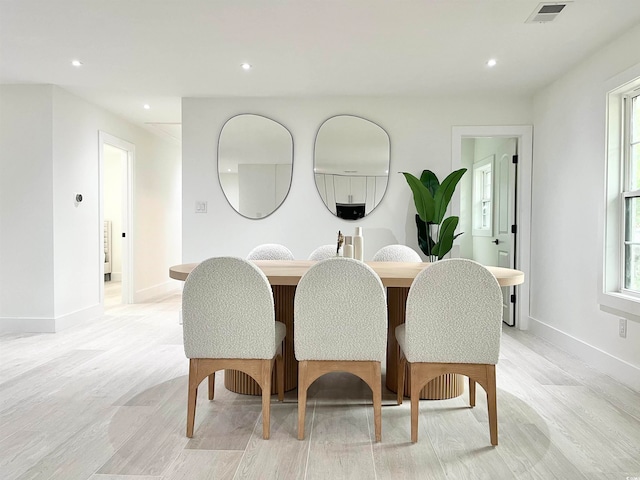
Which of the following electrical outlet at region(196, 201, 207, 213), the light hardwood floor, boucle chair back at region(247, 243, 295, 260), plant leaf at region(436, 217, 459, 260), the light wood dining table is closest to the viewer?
the light hardwood floor

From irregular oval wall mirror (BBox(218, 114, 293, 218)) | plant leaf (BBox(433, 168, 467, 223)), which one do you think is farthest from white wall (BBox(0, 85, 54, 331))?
plant leaf (BBox(433, 168, 467, 223))

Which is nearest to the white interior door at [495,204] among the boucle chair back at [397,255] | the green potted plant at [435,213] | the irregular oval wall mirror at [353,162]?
the green potted plant at [435,213]

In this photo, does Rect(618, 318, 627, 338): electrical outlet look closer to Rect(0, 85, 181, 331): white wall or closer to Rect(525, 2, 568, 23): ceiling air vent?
Rect(525, 2, 568, 23): ceiling air vent

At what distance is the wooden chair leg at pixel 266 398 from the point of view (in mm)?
2064

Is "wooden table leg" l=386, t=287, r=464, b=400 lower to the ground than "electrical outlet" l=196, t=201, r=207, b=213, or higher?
lower

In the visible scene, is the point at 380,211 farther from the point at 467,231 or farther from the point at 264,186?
the point at 467,231

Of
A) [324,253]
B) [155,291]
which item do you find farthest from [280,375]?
[155,291]

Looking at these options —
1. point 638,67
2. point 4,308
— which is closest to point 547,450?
point 638,67

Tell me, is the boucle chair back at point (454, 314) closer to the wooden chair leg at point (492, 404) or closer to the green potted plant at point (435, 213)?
the wooden chair leg at point (492, 404)

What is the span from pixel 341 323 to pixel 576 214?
2532 millimetres

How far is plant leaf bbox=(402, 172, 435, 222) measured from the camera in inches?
162

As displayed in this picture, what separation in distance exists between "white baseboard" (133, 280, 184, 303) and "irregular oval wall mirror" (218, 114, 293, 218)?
7.54 ft

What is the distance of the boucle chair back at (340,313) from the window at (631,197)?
2.04 meters

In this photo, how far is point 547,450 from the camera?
1.96 meters
